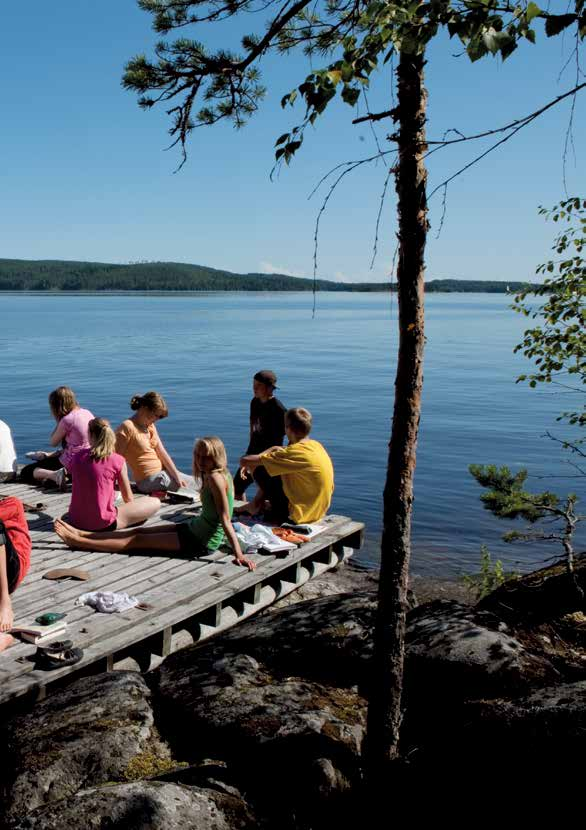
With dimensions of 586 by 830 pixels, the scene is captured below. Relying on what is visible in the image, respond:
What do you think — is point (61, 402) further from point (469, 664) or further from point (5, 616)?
point (469, 664)

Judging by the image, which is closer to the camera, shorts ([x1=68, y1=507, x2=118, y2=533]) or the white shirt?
shorts ([x1=68, y1=507, x2=118, y2=533])

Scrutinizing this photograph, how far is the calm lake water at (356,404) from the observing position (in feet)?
52.7

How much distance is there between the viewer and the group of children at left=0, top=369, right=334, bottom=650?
7742mm

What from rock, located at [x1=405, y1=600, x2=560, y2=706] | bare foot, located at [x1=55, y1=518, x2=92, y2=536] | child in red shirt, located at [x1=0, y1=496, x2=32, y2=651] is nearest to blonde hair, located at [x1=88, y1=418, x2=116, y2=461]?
bare foot, located at [x1=55, y1=518, x2=92, y2=536]

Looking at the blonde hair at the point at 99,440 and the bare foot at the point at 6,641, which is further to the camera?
the blonde hair at the point at 99,440

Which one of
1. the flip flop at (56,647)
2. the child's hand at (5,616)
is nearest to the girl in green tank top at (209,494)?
the flip flop at (56,647)

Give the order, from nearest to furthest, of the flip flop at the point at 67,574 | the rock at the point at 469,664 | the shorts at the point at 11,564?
the rock at the point at 469,664 → the shorts at the point at 11,564 → the flip flop at the point at 67,574

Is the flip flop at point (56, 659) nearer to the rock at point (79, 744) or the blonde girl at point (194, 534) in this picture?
the rock at point (79, 744)

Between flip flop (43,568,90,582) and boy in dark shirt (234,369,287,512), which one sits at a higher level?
boy in dark shirt (234,369,287,512)

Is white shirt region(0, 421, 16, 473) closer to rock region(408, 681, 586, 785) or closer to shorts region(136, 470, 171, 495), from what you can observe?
shorts region(136, 470, 171, 495)

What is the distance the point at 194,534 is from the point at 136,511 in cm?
106

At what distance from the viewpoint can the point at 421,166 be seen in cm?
352

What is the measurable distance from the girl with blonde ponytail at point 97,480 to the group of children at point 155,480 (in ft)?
0.04

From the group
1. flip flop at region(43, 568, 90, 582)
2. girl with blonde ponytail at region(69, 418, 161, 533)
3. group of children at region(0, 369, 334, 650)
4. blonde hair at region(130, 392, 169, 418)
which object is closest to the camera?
flip flop at region(43, 568, 90, 582)
